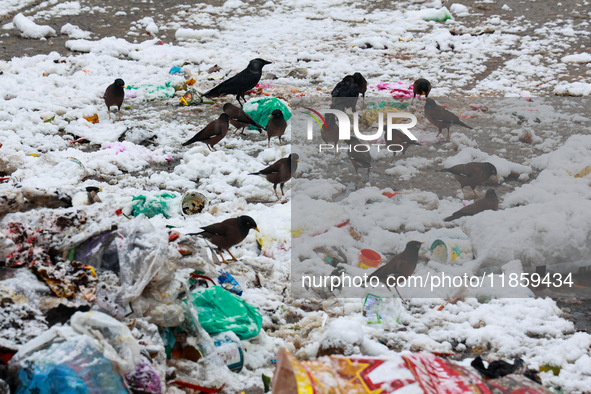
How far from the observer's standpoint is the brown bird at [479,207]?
14.6ft

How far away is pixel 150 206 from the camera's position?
442 centimetres

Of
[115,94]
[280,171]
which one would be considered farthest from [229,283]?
[115,94]

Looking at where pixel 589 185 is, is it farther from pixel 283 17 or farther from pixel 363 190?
pixel 283 17

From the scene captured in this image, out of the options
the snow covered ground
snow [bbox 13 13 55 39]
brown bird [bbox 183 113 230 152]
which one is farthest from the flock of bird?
snow [bbox 13 13 55 39]

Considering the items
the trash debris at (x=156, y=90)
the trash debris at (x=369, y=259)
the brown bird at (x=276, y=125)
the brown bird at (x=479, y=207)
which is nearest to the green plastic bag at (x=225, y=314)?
the trash debris at (x=369, y=259)

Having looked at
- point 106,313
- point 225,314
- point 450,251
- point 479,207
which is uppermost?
point 106,313

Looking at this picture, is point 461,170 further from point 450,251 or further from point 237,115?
point 237,115

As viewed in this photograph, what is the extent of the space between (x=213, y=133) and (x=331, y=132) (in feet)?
3.64

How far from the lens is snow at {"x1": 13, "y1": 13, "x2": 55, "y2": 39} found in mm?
8898

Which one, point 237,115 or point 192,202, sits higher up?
point 237,115

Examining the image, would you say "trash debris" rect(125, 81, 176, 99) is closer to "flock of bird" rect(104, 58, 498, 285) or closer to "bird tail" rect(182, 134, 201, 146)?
"flock of bird" rect(104, 58, 498, 285)

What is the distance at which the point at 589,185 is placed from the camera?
4762 millimetres

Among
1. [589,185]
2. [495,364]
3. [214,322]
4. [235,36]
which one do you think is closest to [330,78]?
[235,36]

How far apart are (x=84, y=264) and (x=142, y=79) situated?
16.3ft
